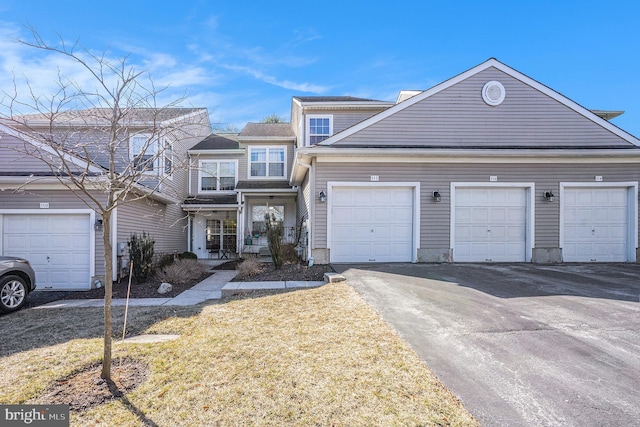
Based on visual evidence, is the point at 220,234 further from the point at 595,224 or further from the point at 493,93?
the point at 595,224

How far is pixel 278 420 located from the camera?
2.45 meters

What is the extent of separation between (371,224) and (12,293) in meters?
8.59

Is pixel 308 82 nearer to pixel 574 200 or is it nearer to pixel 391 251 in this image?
pixel 391 251

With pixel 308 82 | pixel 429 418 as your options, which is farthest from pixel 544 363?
pixel 308 82

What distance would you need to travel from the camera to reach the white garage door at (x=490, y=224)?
9.41 meters

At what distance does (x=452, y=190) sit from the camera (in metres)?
9.35

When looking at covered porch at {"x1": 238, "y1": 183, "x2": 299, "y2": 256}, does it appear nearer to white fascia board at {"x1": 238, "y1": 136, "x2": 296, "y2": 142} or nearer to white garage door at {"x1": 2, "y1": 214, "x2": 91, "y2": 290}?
white fascia board at {"x1": 238, "y1": 136, "x2": 296, "y2": 142}

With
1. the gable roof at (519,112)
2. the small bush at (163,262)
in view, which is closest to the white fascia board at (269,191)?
the small bush at (163,262)

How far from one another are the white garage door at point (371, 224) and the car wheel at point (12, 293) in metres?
7.26

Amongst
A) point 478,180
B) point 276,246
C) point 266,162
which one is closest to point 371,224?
point 276,246

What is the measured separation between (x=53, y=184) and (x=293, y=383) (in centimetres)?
958

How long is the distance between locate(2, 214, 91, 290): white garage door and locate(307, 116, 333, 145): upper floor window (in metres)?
8.54

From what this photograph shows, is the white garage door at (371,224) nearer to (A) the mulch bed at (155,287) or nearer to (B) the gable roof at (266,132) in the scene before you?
(A) the mulch bed at (155,287)

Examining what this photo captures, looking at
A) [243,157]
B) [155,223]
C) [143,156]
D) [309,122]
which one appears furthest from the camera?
[243,157]
